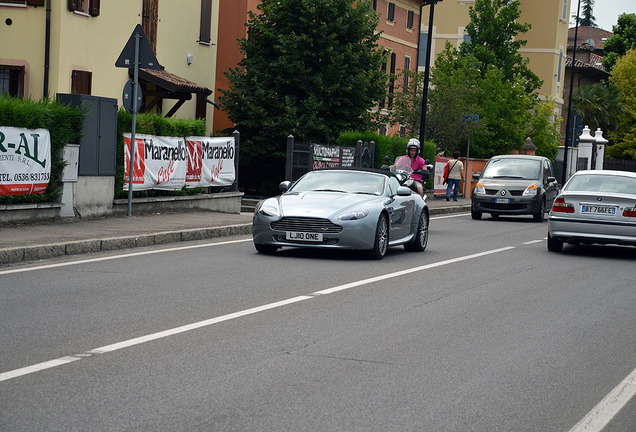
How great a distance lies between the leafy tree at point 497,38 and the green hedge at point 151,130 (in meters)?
45.4

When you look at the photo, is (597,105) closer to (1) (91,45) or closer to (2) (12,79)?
(1) (91,45)

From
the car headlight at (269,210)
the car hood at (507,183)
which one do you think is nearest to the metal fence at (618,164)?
the car hood at (507,183)

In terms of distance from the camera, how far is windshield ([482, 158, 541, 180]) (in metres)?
29.8

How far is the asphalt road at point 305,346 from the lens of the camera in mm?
5824

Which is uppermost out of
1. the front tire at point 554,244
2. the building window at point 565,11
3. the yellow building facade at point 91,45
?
the building window at point 565,11

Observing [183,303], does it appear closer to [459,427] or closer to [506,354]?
[506,354]

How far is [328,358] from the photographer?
7.45 m

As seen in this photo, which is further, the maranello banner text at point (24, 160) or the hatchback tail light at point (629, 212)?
the hatchback tail light at point (629, 212)

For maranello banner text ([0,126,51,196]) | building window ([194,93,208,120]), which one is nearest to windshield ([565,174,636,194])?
maranello banner text ([0,126,51,196])

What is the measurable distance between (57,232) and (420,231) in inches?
225

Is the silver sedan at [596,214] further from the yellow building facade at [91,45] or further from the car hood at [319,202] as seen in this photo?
the yellow building facade at [91,45]

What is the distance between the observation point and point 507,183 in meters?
29.2

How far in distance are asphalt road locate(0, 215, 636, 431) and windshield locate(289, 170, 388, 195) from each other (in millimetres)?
1996

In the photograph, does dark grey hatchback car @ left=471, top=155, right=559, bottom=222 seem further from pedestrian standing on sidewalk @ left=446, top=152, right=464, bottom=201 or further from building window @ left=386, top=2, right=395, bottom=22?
building window @ left=386, top=2, right=395, bottom=22
